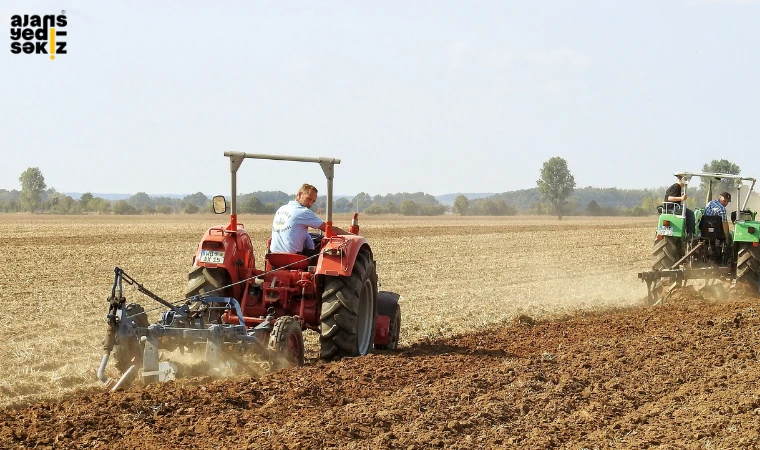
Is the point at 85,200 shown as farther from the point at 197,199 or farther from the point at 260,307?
the point at 260,307

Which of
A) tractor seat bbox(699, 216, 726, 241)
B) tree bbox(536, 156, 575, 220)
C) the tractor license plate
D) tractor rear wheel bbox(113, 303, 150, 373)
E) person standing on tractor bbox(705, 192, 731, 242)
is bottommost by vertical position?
tractor rear wheel bbox(113, 303, 150, 373)

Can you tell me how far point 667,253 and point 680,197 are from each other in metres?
0.86

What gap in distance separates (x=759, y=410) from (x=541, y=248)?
69.4 feet

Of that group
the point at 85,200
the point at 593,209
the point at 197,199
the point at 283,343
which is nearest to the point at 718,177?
the point at 283,343

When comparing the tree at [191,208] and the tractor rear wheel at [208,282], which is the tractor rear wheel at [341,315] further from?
the tree at [191,208]

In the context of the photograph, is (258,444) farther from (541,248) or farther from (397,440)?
(541,248)

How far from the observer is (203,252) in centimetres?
785

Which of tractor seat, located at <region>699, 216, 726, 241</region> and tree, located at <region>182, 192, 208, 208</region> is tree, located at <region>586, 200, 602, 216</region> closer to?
tree, located at <region>182, 192, 208, 208</region>

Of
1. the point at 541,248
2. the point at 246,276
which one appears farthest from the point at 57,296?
the point at 541,248

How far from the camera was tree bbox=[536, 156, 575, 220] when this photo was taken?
331ft

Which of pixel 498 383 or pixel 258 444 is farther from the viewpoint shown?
pixel 498 383

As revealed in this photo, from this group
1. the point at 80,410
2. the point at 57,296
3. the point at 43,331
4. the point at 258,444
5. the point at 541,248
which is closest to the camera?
the point at 258,444

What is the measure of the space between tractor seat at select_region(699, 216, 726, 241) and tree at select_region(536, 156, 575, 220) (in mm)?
88071

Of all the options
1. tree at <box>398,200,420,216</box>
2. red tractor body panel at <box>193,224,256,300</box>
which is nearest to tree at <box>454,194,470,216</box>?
tree at <box>398,200,420,216</box>
